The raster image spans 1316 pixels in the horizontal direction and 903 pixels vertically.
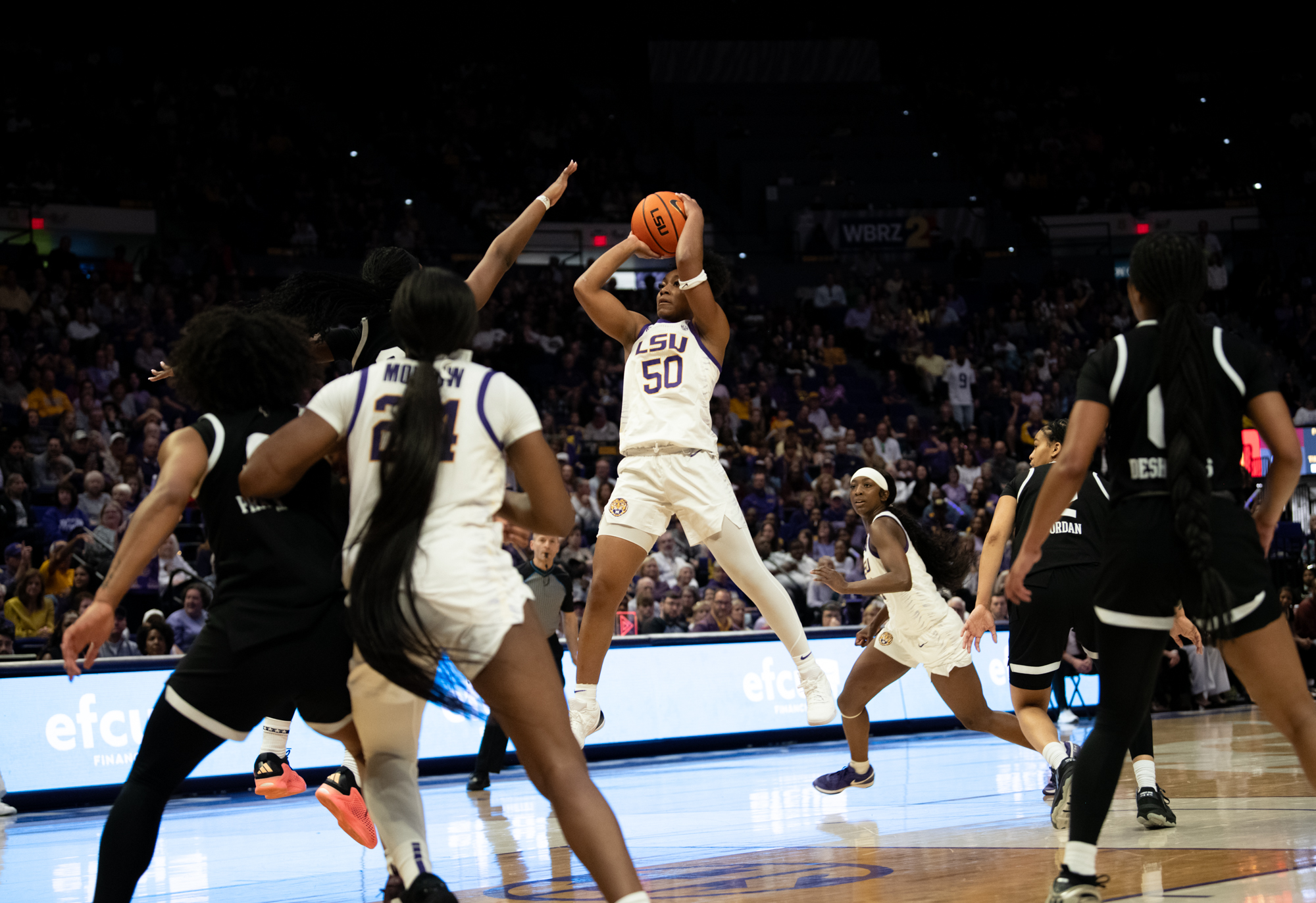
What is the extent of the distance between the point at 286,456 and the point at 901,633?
15.3 ft

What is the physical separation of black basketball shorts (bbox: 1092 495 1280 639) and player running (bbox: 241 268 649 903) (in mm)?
1630

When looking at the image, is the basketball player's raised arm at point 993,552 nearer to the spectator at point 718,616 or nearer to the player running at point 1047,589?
the player running at point 1047,589

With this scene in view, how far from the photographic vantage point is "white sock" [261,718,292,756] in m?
5.23

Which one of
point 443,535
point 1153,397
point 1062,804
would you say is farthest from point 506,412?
point 1062,804

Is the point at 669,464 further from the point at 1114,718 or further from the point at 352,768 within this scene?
the point at 1114,718

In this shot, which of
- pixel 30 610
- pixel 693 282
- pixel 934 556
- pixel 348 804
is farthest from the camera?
pixel 30 610

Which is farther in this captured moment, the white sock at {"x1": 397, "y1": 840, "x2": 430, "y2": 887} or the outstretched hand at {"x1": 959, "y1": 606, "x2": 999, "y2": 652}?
the outstretched hand at {"x1": 959, "y1": 606, "x2": 999, "y2": 652}

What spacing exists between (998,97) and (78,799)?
77.7ft

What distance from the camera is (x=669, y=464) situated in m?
5.98

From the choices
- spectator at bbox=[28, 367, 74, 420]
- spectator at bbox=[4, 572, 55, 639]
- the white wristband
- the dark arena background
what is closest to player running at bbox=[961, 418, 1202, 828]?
the dark arena background

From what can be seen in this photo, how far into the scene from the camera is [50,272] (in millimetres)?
16703

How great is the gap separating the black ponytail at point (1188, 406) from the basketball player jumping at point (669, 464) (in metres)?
2.37

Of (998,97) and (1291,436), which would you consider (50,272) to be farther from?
(998,97)

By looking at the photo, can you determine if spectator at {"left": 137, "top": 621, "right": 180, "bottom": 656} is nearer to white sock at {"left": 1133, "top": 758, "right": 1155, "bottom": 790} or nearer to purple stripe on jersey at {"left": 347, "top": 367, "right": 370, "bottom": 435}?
white sock at {"left": 1133, "top": 758, "right": 1155, "bottom": 790}
